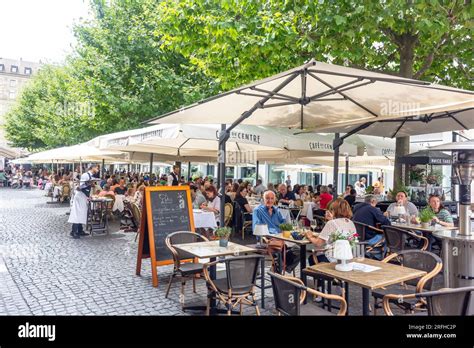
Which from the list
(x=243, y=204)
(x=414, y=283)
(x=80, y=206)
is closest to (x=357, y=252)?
(x=414, y=283)

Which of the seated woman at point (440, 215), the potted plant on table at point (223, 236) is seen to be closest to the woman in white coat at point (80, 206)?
the potted plant on table at point (223, 236)

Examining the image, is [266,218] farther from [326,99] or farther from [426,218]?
[426,218]

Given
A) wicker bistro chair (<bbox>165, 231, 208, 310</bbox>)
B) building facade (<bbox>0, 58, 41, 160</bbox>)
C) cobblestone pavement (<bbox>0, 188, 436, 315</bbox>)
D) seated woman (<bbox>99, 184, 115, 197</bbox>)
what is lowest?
cobblestone pavement (<bbox>0, 188, 436, 315</bbox>)

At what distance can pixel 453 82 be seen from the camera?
1160 centimetres

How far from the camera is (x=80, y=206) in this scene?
999cm

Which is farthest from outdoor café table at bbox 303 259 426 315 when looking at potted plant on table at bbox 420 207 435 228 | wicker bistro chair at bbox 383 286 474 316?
potted plant on table at bbox 420 207 435 228

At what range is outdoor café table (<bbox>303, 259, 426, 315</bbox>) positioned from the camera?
336 cm

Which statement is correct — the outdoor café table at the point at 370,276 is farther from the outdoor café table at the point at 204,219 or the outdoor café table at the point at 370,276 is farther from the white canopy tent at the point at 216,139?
the outdoor café table at the point at 204,219

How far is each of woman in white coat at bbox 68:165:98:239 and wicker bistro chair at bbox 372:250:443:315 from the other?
805 cm

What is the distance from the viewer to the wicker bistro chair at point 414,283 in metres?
3.72

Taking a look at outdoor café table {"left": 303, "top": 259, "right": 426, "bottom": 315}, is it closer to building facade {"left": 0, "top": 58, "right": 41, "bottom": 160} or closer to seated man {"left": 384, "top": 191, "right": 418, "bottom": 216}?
seated man {"left": 384, "top": 191, "right": 418, "bottom": 216}

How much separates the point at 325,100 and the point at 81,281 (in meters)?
4.72

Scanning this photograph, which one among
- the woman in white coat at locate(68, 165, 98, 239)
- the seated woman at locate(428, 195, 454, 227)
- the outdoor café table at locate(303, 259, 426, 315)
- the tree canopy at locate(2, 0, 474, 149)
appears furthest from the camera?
the woman in white coat at locate(68, 165, 98, 239)
